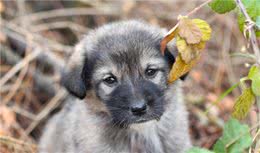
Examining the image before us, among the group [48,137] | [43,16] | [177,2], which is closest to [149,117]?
[48,137]

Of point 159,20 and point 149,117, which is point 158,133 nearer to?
point 149,117

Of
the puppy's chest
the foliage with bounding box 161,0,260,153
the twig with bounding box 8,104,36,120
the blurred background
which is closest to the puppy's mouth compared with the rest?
the foliage with bounding box 161,0,260,153

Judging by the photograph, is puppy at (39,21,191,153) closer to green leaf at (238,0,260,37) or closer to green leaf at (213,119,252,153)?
green leaf at (213,119,252,153)

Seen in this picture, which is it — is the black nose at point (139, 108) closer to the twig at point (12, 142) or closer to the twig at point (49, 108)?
the twig at point (12, 142)

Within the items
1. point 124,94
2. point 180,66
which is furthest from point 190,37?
point 124,94

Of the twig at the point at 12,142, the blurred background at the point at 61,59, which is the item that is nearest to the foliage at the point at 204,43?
the blurred background at the point at 61,59

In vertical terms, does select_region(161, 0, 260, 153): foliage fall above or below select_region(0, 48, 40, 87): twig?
above
